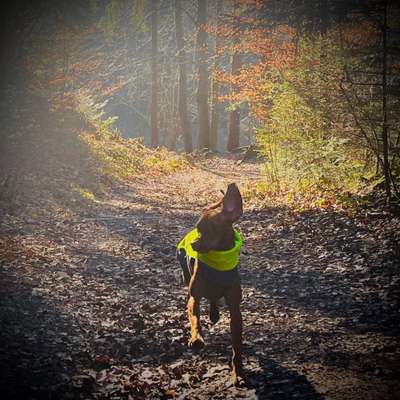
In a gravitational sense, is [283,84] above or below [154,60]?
below

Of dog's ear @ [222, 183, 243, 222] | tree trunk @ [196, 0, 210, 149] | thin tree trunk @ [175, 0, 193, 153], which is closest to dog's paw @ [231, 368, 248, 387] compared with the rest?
dog's ear @ [222, 183, 243, 222]

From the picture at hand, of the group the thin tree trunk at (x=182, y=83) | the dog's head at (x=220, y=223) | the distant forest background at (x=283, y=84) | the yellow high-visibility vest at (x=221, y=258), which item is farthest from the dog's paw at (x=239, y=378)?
the thin tree trunk at (x=182, y=83)

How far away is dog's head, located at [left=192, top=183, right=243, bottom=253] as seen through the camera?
3.71 m

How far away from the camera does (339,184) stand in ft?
33.7

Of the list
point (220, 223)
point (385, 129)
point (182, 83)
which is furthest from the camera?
point (182, 83)

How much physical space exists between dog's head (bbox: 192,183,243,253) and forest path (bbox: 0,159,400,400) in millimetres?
1410

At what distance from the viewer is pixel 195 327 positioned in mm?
4074

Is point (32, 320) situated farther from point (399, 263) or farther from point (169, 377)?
point (399, 263)

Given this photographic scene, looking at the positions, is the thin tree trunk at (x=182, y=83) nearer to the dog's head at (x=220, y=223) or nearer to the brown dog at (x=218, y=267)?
the brown dog at (x=218, y=267)

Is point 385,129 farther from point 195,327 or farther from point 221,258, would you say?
point 195,327

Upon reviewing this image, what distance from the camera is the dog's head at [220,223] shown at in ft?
12.2

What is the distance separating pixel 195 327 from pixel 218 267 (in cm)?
63

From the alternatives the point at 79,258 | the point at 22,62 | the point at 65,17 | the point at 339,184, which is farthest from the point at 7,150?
the point at 339,184

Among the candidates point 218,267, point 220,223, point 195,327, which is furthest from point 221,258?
point 195,327
